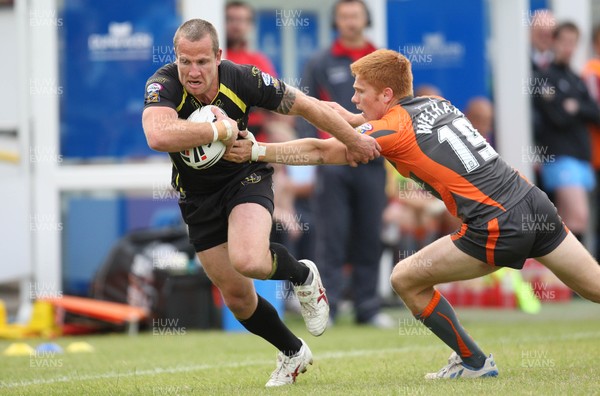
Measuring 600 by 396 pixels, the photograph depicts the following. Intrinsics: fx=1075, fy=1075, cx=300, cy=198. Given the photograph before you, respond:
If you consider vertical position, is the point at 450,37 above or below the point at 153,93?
above

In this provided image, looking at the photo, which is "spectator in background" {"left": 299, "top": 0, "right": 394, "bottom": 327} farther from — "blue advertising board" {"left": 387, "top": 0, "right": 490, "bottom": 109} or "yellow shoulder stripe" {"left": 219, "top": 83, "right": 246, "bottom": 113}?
"yellow shoulder stripe" {"left": 219, "top": 83, "right": 246, "bottom": 113}

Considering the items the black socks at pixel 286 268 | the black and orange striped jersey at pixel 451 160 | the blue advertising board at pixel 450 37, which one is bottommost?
the black socks at pixel 286 268

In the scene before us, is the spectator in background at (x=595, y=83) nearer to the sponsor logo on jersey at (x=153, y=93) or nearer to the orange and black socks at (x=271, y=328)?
the orange and black socks at (x=271, y=328)

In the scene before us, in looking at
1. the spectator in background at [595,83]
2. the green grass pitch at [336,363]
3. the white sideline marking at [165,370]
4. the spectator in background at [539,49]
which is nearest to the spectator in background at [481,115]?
the spectator in background at [539,49]

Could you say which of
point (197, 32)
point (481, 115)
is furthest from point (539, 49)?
point (197, 32)

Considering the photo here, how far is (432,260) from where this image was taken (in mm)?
6395

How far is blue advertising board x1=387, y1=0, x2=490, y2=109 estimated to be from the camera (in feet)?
49.2

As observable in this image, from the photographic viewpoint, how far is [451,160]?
638cm

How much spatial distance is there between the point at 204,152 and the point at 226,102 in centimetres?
42

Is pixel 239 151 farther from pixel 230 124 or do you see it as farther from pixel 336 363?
pixel 336 363

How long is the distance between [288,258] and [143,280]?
4.95 meters

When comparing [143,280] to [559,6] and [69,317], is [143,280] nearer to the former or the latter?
[69,317]

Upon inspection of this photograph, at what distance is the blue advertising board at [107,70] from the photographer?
12.7 metres

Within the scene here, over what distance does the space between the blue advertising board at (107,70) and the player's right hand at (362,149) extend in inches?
247
